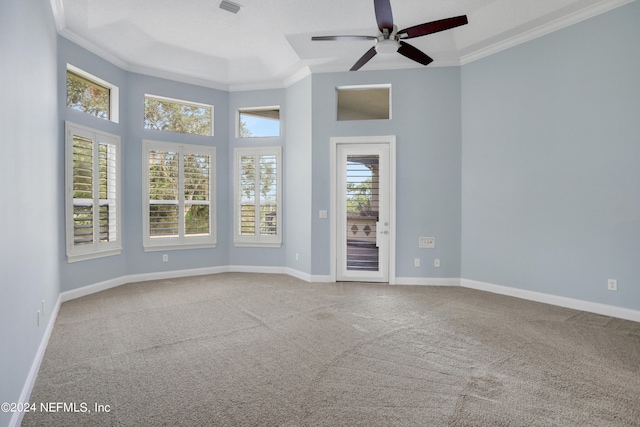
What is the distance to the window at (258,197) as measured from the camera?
6.07 m

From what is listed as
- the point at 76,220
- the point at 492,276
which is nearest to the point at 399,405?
the point at 492,276

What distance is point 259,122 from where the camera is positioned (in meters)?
6.23

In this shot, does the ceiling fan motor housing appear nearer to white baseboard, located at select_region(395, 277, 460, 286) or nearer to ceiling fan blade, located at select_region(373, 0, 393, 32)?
ceiling fan blade, located at select_region(373, 0, 393, 32)

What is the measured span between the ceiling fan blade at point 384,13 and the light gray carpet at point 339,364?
2898mm

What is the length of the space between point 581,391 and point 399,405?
122 centimetres

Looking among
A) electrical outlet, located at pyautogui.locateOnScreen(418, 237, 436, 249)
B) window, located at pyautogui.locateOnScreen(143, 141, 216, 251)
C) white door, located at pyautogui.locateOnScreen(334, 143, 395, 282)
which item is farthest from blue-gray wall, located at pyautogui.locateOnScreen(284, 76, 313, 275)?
electrical outlet, located at pyautogui.locateOnScreen(418, 237, 436, 249)

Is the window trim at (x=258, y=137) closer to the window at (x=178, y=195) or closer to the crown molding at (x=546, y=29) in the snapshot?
the window at (x=178, y=195)

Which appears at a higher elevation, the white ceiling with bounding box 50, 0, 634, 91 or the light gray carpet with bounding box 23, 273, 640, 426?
the white ceiling with bounding box 50, 0, 634, 91

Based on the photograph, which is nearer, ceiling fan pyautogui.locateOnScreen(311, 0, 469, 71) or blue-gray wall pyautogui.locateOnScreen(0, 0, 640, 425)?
blue-gray wall pyautogui.locateOnScreen(0, 0, 640, 425)

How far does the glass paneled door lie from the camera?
5285 mm

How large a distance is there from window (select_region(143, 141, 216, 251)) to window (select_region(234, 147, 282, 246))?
46 cm

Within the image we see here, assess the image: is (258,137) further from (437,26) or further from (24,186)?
(24,186)

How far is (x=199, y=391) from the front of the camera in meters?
2.18

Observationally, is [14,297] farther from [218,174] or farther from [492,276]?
[492,276]
